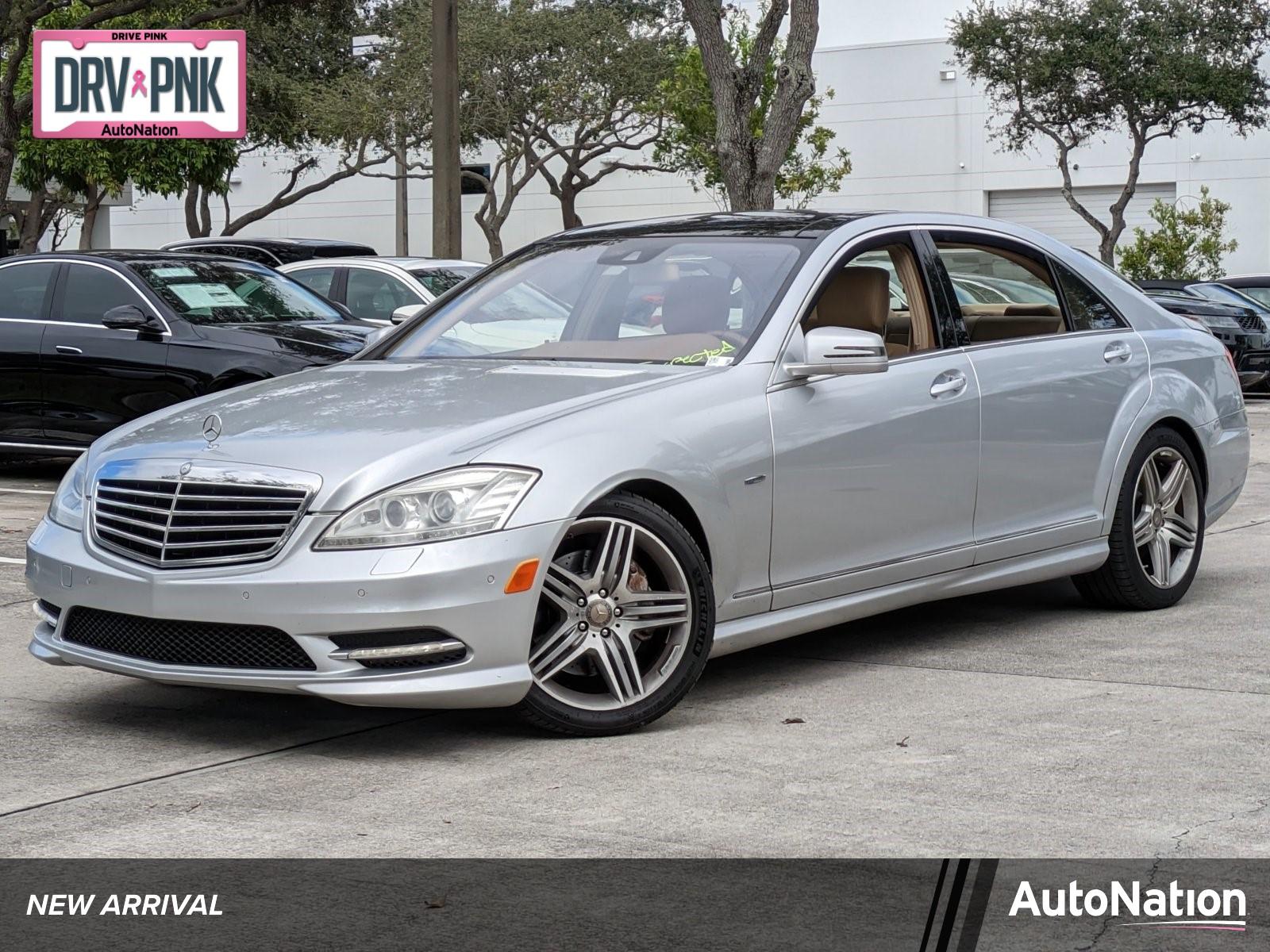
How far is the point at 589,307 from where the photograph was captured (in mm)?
6289

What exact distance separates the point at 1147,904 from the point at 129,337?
9045mm

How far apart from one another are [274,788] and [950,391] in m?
2.78

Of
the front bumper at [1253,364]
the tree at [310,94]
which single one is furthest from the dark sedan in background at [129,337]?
the tree at [310,94]

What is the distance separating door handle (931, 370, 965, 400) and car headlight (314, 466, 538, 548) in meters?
1.85

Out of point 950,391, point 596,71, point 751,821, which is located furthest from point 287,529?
point 596,71

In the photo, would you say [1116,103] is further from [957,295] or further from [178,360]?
[957,295]

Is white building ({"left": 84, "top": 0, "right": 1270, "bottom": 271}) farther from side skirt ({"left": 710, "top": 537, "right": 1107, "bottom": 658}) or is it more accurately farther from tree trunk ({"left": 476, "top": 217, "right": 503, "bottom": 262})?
side skirt ({"left": 710, "top": 537, "right": 1107, "bottom": 658})

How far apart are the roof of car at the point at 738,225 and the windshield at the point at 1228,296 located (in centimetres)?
1680

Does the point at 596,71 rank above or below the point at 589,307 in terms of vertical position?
above

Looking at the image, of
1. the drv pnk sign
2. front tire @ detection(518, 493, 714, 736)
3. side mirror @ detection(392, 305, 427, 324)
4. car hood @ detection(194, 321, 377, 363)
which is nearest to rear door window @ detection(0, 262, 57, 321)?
car hood @ detection(194, 321, 377, 363)

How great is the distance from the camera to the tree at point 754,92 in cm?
1750

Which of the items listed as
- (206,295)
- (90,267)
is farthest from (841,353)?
(90,267)

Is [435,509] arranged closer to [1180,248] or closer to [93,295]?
[93,295]

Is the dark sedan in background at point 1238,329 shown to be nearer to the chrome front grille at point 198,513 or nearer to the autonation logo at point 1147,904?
A: the chrome front grille at point 198,513
